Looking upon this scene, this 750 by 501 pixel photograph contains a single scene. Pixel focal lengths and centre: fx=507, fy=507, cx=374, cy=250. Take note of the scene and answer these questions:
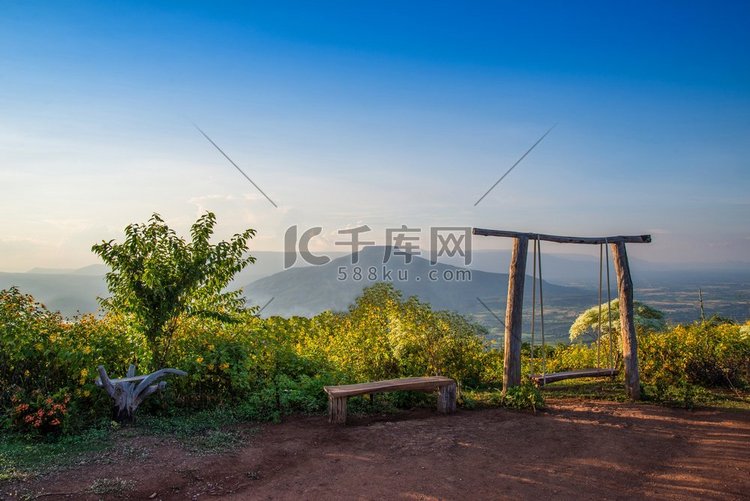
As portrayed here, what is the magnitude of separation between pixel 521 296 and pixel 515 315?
36 centimetres

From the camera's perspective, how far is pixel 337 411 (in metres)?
7.46

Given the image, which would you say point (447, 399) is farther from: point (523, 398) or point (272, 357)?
point (272, 357)

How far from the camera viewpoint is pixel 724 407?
8766mm

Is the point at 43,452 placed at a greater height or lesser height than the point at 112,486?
greater

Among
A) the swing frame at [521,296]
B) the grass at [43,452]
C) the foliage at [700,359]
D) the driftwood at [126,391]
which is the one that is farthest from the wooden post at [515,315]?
the grass at [43,452]

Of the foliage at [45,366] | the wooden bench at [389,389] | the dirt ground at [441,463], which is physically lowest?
the dirt ground at [441,463]

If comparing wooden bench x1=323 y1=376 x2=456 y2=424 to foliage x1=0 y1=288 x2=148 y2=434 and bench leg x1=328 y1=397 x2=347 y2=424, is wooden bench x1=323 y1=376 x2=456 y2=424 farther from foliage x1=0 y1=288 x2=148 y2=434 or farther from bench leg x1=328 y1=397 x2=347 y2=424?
foliage x1=0 y1=288 x2=148 y2=434

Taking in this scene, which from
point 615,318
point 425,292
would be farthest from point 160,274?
point 425,292

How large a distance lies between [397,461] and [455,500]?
1115 mm

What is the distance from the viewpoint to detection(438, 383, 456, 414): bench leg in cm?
833

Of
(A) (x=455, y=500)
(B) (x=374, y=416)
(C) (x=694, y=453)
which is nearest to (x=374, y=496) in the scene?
(A) (x=455, y=500)

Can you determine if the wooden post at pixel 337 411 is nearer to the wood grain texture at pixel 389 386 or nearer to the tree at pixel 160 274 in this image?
the wood grain texture at pixel 389 386

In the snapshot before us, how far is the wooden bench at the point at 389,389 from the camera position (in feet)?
24.5

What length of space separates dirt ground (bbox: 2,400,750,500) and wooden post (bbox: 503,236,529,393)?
118cm
